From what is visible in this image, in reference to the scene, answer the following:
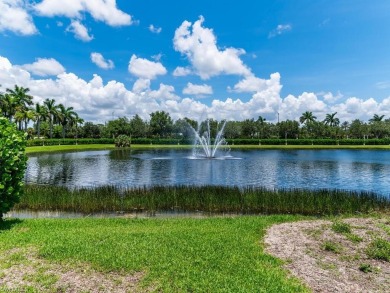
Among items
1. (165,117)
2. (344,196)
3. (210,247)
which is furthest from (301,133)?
(210,247)

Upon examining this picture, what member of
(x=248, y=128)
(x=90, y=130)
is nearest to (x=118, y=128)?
(x=90, y=130)

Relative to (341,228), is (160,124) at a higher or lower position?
higher

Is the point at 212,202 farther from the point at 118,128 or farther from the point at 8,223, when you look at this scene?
the point at 118,128

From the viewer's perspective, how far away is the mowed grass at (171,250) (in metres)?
6.72

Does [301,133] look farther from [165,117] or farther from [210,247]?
[210,247]

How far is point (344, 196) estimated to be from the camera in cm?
1736

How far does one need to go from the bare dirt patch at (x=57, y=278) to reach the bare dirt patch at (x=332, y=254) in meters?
3.95

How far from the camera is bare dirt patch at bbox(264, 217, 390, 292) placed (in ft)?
22.5

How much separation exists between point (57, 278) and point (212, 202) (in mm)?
10761

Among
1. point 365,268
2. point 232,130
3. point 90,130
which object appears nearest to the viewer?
point 365,268

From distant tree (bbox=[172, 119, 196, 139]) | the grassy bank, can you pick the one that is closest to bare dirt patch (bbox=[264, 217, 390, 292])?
the grassy bank

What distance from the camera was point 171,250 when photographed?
27.8 ft

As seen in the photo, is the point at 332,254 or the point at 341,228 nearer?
the point at 332,254

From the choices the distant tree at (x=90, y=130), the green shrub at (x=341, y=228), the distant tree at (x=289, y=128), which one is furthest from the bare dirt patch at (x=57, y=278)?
the distant tree at (x=90, y=130)
